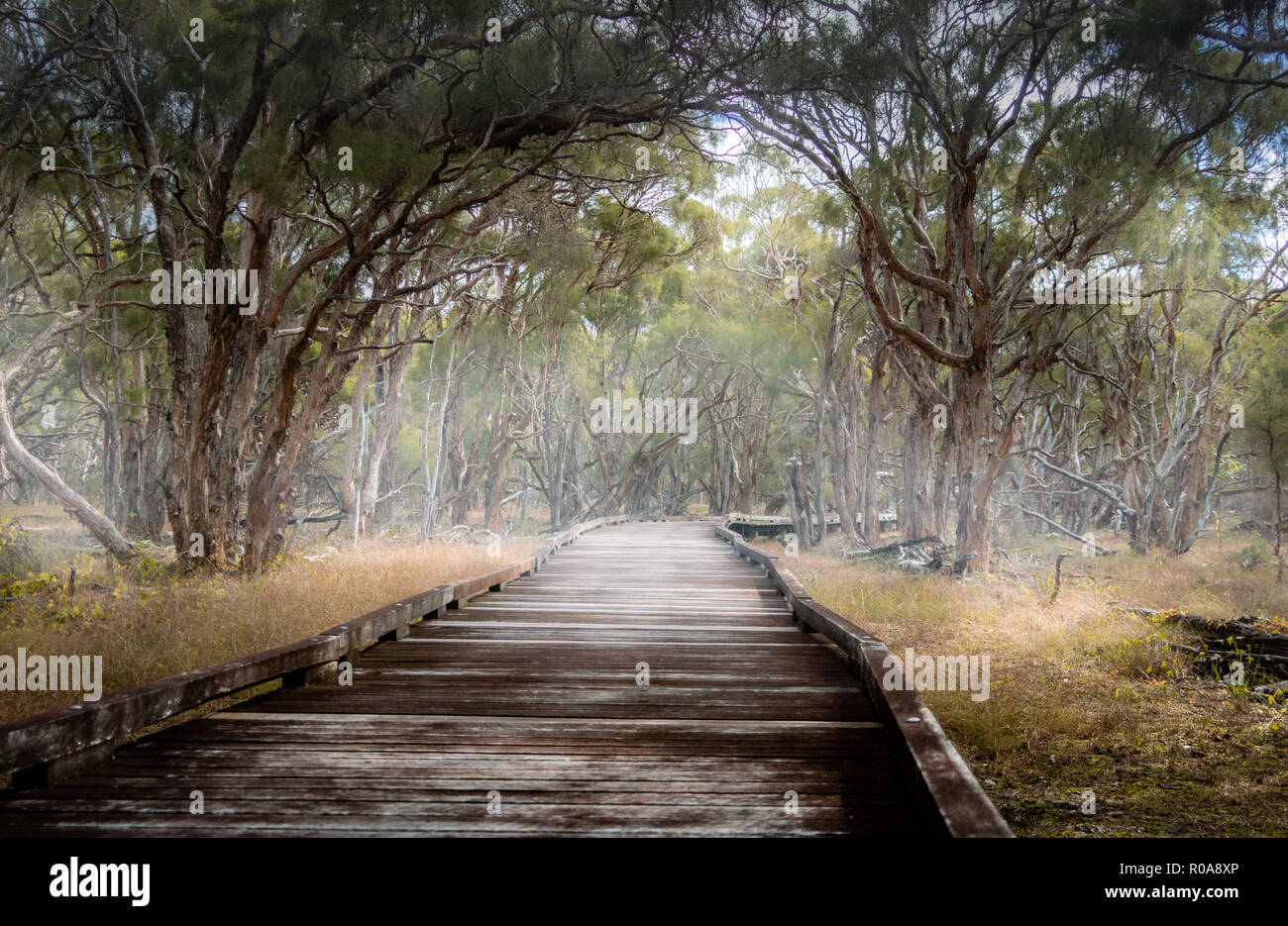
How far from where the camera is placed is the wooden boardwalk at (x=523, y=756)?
2943 millimetres

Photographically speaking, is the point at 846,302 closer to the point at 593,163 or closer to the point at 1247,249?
the point at 1247,249


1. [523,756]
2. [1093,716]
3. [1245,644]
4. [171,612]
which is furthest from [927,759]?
[171,612]

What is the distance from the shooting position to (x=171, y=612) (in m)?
7.12

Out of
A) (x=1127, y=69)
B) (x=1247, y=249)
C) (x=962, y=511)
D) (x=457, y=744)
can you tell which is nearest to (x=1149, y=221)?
(x=1127, y=69)

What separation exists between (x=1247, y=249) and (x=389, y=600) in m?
18.1

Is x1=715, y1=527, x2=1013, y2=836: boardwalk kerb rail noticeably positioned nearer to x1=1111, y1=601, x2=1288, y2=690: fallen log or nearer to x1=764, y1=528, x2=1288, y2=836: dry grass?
x1=764, y1=528, x2=1288, y2=836: dry grass

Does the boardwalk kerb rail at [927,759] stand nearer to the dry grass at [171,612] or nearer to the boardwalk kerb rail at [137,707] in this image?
the boardwalk kerb rail at [137,707]

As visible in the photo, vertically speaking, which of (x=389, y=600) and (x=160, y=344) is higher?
(x=160, y=344)

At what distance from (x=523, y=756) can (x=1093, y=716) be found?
156 inches

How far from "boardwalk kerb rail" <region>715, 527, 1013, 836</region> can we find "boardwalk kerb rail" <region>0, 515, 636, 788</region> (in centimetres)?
310

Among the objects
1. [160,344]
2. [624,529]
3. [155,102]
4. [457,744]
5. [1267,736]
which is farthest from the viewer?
[624,529]

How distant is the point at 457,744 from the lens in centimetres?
384

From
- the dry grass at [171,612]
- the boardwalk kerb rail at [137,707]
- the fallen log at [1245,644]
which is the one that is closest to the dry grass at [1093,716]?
the fallen log at [1245,644]

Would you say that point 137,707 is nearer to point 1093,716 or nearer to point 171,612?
point 171,612
